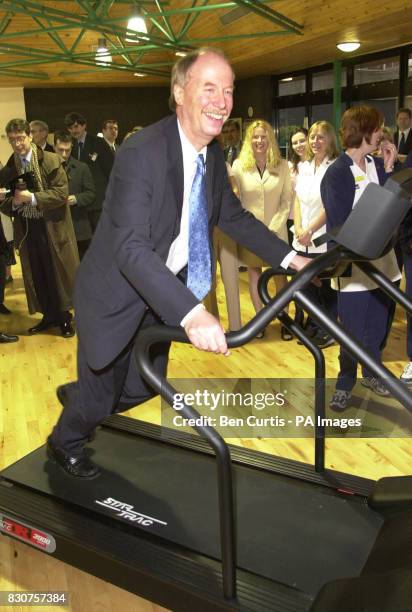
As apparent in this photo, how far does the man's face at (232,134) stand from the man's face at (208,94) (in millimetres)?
3893

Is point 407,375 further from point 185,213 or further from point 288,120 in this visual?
point 288,120

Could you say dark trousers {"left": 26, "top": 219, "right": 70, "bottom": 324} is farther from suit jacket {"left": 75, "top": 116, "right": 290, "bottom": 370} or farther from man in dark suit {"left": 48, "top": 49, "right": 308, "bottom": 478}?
suit jacket {"left": 75, "top": 116, "right": 290, "bottom": 370}

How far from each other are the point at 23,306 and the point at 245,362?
2.85m

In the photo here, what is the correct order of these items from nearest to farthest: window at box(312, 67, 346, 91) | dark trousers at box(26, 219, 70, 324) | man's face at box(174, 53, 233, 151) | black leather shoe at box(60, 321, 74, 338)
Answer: man's face at box(174, 53, 233, 151) → dark trousers at box(26, 219, 70, 324) → black leather shoe at box(60, 321, 74, 338) → window at box(312, 67, 346, 91)

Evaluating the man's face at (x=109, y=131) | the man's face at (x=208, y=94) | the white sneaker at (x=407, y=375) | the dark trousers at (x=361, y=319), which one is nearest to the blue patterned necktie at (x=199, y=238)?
the man's face at (x=208, y=94)

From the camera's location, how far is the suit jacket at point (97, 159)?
588 centimetres

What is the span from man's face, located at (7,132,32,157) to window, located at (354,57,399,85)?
6.31 meters

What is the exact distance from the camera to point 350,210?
3.15 meters

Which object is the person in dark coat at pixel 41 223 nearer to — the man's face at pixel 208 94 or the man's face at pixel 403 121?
the man's face at pixel 208 94

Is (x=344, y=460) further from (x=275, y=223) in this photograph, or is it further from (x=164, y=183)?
(x=275, y=223)

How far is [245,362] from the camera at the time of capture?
418 centimetres

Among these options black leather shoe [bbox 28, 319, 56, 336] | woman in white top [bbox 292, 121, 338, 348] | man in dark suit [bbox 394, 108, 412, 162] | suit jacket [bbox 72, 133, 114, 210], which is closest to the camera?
woman in white top [bbox 292, 121, 338, 348]

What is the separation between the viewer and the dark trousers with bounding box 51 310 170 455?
2.24m

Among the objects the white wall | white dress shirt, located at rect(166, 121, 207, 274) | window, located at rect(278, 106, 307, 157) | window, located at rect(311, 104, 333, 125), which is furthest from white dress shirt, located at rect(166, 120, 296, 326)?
the white wall
